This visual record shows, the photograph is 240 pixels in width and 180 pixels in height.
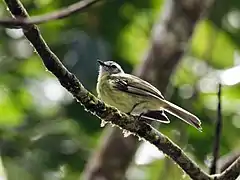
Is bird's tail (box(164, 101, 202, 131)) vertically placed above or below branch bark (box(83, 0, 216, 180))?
above

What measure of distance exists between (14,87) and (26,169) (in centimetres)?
126

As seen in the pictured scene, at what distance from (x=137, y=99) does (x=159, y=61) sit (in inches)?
58.7

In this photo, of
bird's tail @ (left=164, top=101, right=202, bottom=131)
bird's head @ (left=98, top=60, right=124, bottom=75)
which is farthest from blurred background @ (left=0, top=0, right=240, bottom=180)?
bird's tail @ (left=164, top=101, right=202, bottom=131)

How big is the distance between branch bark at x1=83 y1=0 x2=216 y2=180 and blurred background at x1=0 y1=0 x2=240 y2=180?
4.5 inches

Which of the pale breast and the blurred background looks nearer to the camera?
the pale breast

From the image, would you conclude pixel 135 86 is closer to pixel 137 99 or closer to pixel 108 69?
pixel 137 99

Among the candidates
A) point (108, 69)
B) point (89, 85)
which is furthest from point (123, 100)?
point (89, 85)

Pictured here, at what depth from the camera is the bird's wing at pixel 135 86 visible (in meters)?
3.38

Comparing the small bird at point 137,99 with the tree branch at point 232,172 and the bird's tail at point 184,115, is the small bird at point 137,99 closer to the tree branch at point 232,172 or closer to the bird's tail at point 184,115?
the bird's tail at point 184,115

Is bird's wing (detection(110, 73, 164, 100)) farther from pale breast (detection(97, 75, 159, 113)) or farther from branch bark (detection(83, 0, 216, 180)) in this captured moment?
branch bark (detection(83, 0, 216, 180))

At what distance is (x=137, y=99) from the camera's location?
337 cm

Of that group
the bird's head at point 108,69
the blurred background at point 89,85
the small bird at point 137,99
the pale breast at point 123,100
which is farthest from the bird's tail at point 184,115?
the blurred background at point 89,85

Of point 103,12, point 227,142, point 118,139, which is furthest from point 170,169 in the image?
point 103,12

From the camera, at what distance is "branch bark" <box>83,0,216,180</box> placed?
472 cm
